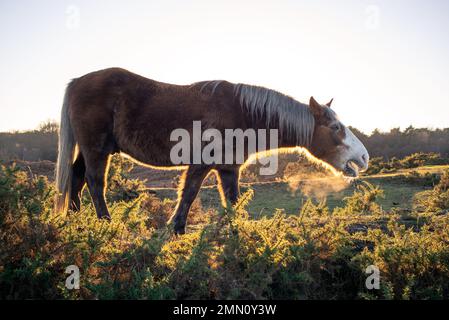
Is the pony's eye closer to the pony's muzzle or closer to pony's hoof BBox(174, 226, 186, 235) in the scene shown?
the pony's muzzle

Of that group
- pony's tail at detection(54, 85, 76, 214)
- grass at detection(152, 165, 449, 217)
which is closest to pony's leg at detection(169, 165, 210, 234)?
pony's tail at detection(54, 85, 76, 214)

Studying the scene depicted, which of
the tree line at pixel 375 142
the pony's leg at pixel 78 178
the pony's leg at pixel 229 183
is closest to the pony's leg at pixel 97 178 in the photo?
the pony's leg at pixel 78 178

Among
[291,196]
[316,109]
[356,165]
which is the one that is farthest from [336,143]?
[291,196]

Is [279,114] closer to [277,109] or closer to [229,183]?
[277,109]

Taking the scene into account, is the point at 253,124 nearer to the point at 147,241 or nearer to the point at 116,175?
the point at 147,241

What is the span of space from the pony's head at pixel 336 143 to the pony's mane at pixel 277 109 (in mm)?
147

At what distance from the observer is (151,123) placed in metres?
5.89

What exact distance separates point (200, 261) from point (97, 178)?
9.80ft

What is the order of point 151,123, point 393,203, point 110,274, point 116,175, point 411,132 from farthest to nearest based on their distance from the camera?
point 411,132, point 116,175, point 393,203, point 151,123, point 110,274

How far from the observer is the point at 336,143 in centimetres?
649

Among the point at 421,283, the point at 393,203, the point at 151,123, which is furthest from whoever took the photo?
the point at 393,203
